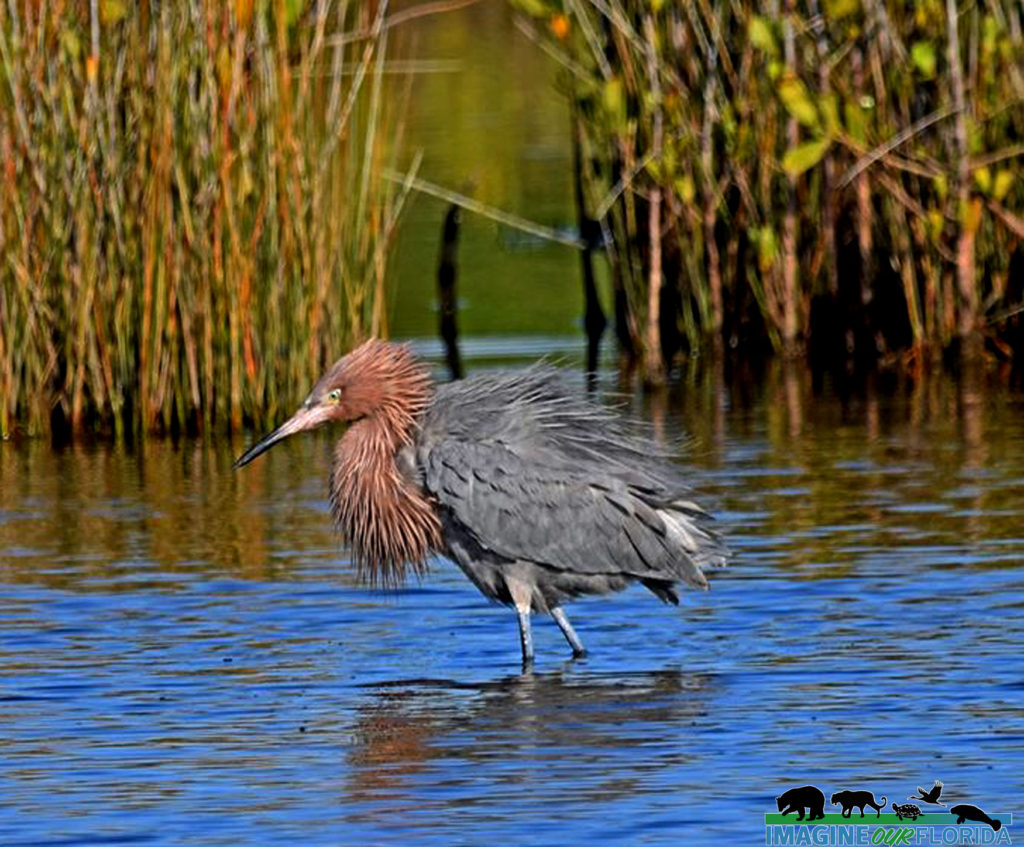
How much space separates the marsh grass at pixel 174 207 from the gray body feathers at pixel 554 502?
3527 mm

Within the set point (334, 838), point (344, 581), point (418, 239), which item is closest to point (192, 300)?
A: point (344, 581)

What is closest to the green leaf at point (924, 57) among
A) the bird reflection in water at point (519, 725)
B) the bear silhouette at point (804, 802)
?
the bird reflection in water at point (519, 725)

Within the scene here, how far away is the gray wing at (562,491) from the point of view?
23.8 ft

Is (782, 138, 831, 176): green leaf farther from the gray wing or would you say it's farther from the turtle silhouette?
the turtle silhouette

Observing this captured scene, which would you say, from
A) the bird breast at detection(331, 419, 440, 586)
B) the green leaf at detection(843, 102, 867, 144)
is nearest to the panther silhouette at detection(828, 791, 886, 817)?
the bird breast at detection(331, 419, 440, 586)

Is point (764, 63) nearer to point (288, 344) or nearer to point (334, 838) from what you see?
point (288, 344)

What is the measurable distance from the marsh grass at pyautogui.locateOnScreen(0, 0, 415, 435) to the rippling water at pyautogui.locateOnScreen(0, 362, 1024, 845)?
17.5 inches

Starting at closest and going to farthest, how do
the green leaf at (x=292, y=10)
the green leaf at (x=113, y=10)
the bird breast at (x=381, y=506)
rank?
the bird breast at (x=381, y=506) < the green leaf at (x=113, y=10) < the green leaf at (x=292, y=10)

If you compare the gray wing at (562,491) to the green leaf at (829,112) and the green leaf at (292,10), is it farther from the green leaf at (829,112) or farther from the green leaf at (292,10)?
the green leaf at (829,112)

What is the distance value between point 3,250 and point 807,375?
172 inches

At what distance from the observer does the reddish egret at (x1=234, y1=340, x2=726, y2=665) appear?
7258 mm

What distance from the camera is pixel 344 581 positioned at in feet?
27.9

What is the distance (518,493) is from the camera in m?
7.25

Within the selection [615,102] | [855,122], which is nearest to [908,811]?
[855,122]
